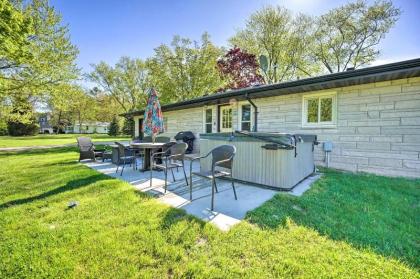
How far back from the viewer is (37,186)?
473 centimetres

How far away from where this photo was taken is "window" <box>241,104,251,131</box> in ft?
29.3

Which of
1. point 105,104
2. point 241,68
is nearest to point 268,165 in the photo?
point 241,68

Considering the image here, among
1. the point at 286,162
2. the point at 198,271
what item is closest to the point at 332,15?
the point at 286,162

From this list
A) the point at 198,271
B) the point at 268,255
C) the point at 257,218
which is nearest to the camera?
the point at 198,271

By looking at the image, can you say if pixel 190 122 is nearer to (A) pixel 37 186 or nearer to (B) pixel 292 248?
(A) pixel 37 186

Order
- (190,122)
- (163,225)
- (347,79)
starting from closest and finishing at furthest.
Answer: (163,225) < (347,79) < (190,122)

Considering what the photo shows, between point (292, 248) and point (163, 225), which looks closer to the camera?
point (292, 248)

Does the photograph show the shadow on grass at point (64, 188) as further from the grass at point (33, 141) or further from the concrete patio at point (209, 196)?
the grass at point (33, 141)

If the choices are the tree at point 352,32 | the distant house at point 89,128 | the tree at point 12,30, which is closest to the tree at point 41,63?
the tree at point 12,30

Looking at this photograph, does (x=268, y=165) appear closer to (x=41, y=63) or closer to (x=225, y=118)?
(x=225, y=118)

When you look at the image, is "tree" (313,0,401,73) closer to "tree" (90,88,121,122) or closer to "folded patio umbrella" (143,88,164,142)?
"folded patio umbrella" (143,88,164,142)

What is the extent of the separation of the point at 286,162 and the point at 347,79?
3.36 metres

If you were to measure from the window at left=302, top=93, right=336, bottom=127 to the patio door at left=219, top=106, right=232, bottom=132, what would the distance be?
11.2 feet

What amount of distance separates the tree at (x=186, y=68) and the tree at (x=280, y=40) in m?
4.15
